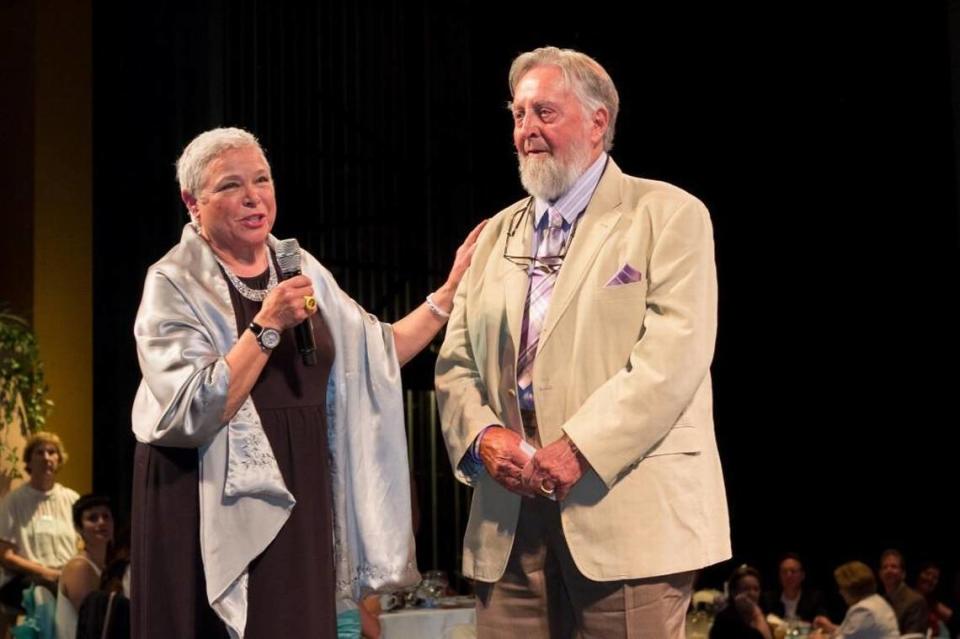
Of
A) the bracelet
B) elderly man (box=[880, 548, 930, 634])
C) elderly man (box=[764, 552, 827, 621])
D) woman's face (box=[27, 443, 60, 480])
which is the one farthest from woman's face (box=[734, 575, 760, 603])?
the bracelet

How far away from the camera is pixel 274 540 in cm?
266

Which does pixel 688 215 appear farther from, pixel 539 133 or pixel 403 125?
pixel 403 125

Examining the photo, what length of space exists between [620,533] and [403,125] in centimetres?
594

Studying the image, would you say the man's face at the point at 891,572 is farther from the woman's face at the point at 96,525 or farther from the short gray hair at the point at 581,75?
the short gray hair at the point at 581,75

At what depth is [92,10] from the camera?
8.26 m

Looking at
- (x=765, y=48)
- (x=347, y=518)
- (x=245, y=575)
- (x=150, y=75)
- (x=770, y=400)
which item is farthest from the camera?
(x=770, y=400)

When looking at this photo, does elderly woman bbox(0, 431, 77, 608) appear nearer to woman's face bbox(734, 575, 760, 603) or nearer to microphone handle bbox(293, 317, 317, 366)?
woman's face bbox(734, 575, 760, 603)

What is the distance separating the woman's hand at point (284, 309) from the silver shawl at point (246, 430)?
0.35ft

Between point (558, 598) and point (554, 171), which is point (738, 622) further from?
point (554, 171)

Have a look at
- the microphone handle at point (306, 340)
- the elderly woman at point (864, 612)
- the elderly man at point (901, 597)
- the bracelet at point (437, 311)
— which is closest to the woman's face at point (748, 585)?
the elderly woman at point (864, 612)

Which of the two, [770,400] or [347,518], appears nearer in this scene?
[347,518]

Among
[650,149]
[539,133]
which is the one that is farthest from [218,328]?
[650,149]

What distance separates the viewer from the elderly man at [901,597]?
7.40 meters

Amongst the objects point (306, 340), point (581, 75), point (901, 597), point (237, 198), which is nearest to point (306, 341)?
point (306, 340)
